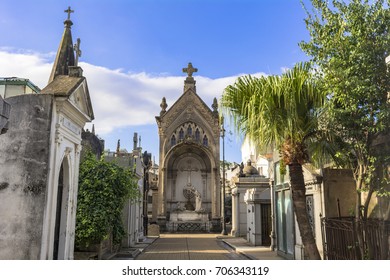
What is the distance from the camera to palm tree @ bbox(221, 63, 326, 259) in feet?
28.3

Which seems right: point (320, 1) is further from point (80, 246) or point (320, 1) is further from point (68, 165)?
point (80, 246)

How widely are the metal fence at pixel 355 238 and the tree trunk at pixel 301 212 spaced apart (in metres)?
1.42

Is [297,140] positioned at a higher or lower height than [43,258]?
higher

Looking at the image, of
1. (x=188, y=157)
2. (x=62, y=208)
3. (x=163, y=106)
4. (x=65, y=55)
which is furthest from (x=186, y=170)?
(x=62, y=208)

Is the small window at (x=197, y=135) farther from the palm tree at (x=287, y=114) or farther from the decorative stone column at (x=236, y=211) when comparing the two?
the palm tree at (x=287, y=114)

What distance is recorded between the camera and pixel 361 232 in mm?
9406

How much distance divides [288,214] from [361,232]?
552cm

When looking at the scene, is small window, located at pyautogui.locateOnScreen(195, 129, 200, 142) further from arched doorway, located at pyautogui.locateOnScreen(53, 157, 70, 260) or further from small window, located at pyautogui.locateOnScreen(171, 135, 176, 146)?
arched doorway, located at pyautogui.locateOnScreen(53, 157, 70, 260)

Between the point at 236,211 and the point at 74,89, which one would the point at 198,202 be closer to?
the point at 236,211

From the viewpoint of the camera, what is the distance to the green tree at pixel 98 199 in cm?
1374

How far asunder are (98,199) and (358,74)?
32.5ft

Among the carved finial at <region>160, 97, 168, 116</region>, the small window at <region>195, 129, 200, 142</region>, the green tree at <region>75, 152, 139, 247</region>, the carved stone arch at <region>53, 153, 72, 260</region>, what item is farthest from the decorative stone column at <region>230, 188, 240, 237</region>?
the carved stone arch at <region>53, 153, 72, 260</region>

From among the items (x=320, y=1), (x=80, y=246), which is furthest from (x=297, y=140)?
(x=80, y=246)
